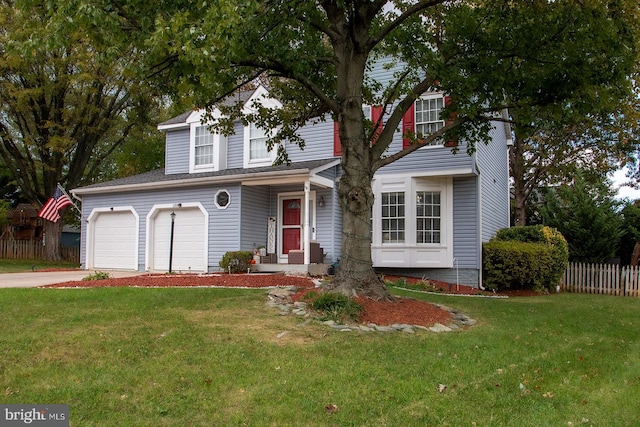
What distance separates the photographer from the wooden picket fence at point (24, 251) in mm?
26281

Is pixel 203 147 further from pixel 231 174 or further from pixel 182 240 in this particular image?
pixel 182 240

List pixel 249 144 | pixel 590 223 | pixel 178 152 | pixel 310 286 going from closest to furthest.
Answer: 1. pixel 310 286
2. pixel 249 144
3. pixel 590 223
4. pixel 178 152

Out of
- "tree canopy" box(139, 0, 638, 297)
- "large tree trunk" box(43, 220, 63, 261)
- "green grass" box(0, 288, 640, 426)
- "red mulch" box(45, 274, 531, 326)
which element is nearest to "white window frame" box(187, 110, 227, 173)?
"red mulch" box(45, 274, 531, 326)

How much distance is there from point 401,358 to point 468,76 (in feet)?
19.3

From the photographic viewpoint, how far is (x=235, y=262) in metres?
13.8

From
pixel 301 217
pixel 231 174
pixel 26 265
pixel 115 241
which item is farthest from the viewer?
Result: pixel 26 265

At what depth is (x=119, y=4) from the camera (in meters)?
7.37

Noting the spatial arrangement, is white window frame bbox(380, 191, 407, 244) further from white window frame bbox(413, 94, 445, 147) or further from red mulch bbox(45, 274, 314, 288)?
red mulch bbox(45, 274, 314, 288)

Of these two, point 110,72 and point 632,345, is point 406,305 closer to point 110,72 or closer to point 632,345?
point 632,345

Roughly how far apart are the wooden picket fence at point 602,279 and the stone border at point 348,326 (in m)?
8.77

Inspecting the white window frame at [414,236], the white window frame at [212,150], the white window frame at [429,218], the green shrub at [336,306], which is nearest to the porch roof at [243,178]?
the white window frame at [212,150]

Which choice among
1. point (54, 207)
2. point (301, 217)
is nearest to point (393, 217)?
point (301, 217)

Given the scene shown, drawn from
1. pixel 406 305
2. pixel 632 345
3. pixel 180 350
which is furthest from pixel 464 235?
pixel 180 350

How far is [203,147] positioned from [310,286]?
8841 millimetres
